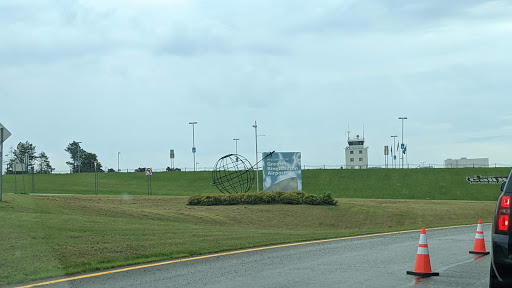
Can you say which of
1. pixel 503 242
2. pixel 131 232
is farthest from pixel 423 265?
pixel 131 232

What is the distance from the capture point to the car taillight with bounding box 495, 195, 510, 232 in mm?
6891

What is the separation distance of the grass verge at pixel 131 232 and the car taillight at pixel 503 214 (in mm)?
7189

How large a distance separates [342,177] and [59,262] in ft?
254

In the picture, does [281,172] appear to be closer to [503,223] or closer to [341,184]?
[503,223]

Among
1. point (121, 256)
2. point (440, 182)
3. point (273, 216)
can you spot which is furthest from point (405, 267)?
point (440, 182)

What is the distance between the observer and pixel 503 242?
6.88 metres

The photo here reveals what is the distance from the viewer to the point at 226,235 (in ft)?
61.8

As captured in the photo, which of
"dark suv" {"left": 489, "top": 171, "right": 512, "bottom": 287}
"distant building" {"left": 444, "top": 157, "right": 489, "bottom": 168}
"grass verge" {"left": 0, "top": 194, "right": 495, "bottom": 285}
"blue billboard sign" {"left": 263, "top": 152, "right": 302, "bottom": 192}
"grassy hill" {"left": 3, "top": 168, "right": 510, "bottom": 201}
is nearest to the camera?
"dark suv" {"left": 489, "top": 171, "right": 512, "bottom": 287}

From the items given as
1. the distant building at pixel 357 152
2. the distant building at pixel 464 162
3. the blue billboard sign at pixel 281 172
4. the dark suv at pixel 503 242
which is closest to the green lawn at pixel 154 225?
the blue billboard sign at pixel 281 172

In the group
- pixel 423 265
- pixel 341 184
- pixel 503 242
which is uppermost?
pixel 503 242

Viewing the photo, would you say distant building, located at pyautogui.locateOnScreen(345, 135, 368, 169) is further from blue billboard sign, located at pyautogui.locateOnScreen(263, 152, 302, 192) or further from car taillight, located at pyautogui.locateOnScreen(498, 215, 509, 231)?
car taillight, located at pyautogui.locateOnScreen(498, 215, 509, 231)

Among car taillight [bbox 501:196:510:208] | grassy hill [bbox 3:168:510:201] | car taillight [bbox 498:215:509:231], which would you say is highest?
car taillight [bbox 501:196:510:208]

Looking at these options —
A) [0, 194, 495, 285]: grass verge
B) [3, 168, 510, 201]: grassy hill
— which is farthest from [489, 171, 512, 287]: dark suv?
[3, 168, 510, 201]: grassy hill

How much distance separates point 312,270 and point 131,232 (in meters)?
8.57
